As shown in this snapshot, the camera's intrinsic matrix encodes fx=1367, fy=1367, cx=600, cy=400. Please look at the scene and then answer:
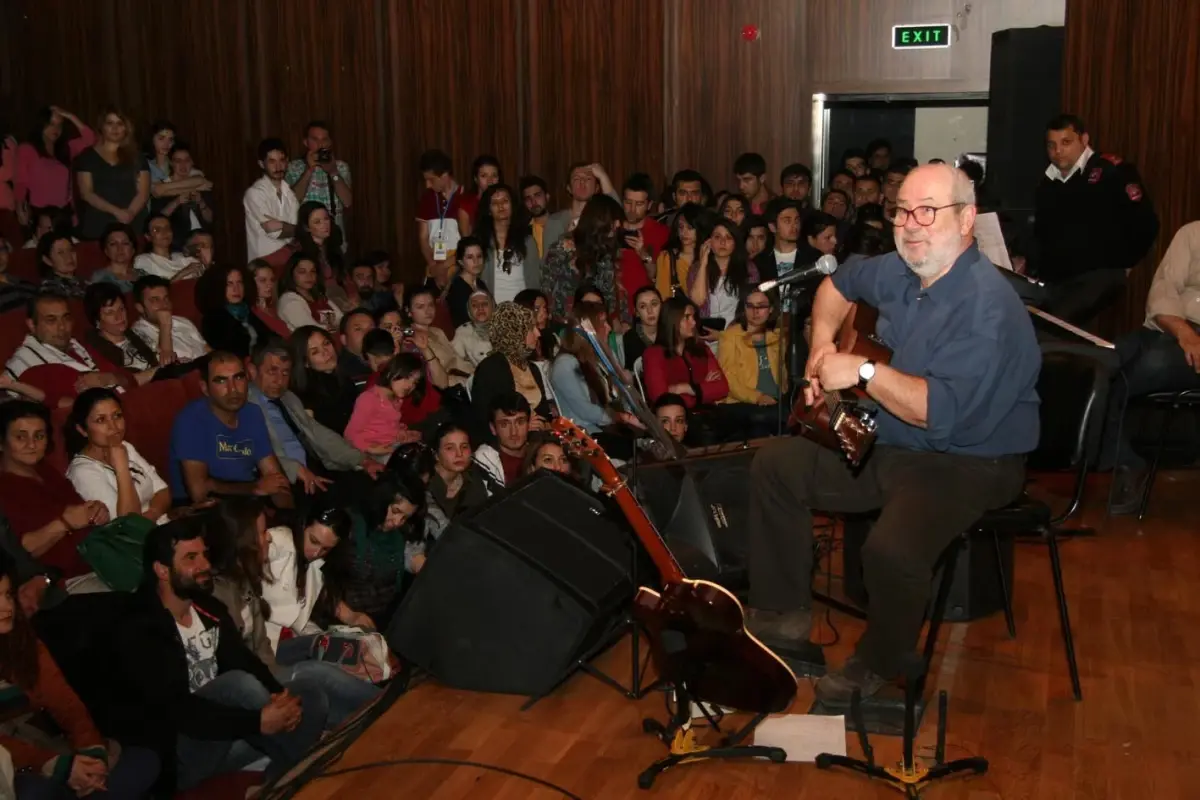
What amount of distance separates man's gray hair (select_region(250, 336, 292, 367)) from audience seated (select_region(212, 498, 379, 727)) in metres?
1.39

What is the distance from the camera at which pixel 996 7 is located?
866 centimetres

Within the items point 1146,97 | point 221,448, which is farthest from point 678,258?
point 221,448

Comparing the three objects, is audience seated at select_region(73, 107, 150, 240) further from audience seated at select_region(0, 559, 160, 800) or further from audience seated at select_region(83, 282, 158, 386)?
audience seated at select_region(0, 559, 160, 800)

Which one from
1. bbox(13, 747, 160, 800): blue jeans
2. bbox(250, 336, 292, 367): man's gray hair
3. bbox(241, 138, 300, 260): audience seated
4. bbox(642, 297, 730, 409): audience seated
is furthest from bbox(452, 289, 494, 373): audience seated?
bbox(13, 747, 160, 800): blue jeans

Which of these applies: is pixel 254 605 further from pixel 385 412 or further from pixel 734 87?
pixel 734 87

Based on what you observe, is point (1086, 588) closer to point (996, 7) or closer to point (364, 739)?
point (364, 739)

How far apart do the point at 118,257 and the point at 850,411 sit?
14.5ft

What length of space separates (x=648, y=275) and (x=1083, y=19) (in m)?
2.51

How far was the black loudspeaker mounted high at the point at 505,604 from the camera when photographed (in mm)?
3744

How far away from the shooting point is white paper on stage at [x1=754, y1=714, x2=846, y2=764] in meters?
3.32

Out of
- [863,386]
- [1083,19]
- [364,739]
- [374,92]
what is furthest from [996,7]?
[364,739]

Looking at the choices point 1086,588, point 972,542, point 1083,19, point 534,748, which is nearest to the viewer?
point 534,748

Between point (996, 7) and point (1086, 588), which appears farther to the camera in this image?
point (996, 7)

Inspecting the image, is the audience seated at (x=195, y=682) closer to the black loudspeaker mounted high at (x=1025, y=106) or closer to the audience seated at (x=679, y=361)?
the audience seated at (x=679, y=361)
